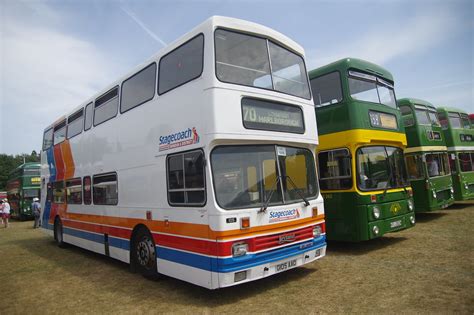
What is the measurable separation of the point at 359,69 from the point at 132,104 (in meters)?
5.47

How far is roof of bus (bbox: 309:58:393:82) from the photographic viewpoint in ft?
28.1

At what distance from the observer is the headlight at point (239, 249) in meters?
5.38

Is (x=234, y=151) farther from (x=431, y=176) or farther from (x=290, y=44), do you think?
(x=431, y=176)

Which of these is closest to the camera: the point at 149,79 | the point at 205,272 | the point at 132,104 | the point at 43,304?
the point at 205,272

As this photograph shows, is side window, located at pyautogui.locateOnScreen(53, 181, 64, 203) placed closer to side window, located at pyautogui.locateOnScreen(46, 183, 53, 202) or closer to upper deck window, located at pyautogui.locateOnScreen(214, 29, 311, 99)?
side window, located at pyautogui.locateOnScreen(46, 183, 53, 202)

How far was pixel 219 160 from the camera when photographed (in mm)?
5555

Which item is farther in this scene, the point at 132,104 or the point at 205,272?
the point at 132,104

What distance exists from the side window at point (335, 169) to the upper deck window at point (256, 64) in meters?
1.99

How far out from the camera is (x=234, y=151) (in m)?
5.71

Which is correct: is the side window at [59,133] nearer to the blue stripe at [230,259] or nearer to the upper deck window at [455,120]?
the blue stripe at [230,259]

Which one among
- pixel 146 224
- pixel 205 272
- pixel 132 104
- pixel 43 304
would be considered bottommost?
pixel 43 304

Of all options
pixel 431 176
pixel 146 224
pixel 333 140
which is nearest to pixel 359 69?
pixel 333 140

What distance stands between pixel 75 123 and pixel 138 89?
445 cm

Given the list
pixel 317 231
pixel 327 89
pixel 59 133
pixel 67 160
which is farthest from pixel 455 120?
pixel 59 133
